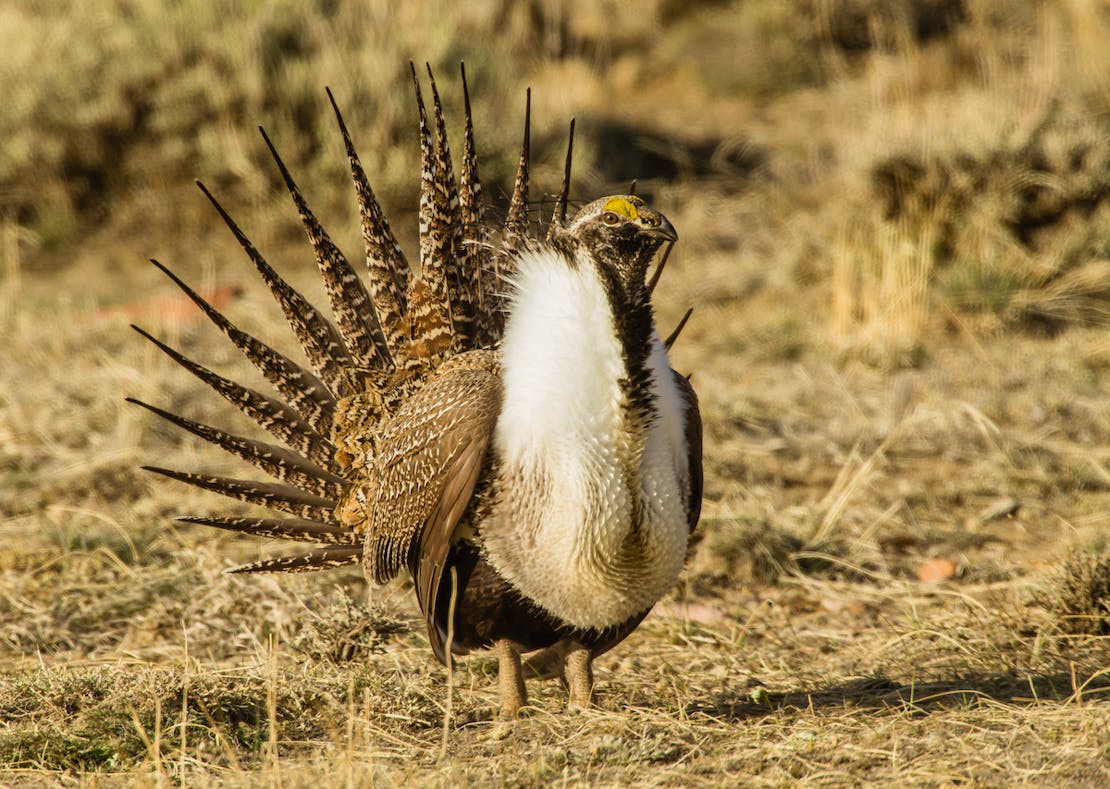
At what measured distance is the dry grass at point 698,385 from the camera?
2.67m

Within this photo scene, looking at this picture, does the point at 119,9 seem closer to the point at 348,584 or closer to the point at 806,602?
the point at 348,584

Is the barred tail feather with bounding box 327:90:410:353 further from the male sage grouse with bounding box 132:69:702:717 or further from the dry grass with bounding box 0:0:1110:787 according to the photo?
the dry grass with bounding box 0:0:1110:787

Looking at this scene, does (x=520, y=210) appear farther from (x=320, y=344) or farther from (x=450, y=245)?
(x=320, y=344)

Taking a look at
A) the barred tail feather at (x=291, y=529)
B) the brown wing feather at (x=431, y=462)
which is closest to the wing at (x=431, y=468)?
the brown wing feather at (x=431, y=462)

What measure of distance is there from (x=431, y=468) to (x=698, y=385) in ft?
8.93

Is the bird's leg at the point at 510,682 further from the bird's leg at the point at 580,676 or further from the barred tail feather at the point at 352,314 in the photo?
the barred tail feather at the point at 352,314

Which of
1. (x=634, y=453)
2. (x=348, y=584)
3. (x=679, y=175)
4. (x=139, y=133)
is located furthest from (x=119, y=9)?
(x=634, y=453)

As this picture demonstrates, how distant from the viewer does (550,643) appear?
281 centimetres

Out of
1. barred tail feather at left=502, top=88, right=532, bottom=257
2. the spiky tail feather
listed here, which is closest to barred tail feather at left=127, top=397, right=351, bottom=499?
the spiky tail feather

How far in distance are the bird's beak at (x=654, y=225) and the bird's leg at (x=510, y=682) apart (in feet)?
3.00

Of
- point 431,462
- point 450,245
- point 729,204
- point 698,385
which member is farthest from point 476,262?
point 729,204

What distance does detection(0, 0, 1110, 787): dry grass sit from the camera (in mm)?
2668

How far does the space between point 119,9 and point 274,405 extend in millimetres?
5283

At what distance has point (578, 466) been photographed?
8.06 ft
